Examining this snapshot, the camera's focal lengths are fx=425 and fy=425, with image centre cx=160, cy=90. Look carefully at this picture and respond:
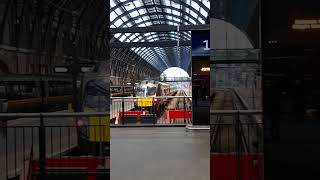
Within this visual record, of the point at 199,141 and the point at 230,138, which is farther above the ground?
the point at 230,138

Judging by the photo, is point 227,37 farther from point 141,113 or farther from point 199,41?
point 141,113

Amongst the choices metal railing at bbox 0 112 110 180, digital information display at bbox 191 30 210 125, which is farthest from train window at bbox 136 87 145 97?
metal railing at bbox 0 112 110 180

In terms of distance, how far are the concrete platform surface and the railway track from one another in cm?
265

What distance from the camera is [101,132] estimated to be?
10.9ft

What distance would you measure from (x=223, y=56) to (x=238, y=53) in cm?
11

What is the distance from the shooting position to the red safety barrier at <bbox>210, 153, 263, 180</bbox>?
3.08m

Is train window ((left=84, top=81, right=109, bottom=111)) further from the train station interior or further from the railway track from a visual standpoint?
the railway track

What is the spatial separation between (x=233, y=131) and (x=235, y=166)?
26cm

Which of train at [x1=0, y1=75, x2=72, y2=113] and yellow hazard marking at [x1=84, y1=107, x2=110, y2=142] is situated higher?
train at [x1=0, y1=75, x2=72, y2=113]

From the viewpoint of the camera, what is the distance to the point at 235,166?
3.09 metres

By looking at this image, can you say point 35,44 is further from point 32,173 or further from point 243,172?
point 243,172

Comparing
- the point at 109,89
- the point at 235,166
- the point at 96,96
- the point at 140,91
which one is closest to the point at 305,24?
the point at 235,166

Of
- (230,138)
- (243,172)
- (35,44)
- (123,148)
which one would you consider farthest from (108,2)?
(123,148)

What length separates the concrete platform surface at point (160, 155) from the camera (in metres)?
6.01
